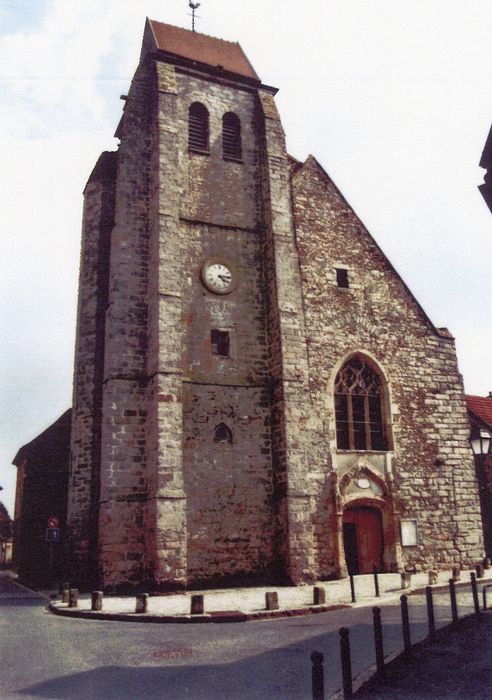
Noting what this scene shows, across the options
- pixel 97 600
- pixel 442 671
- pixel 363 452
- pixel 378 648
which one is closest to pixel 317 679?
pixel 378 648

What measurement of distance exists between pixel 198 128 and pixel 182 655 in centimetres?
1624

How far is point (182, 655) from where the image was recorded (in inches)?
301

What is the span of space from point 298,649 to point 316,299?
12407mm

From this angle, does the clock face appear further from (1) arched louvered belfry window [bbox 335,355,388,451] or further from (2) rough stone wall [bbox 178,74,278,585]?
(1) arched louvered belfry window [bbox 335,355,388,451]

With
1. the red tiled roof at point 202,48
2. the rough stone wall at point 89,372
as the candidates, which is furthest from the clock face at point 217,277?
the red tiled roof at point 202,48

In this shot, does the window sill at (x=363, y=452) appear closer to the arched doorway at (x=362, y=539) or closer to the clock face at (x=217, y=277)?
the arched doorway at (x=362, y=539)

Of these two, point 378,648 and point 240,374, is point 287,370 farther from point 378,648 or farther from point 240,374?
point 378,648

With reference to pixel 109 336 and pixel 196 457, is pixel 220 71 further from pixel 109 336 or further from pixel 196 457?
pixel 196 457

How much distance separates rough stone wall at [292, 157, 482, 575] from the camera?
1808 centimetres

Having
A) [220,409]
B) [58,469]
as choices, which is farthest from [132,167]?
[58,469]

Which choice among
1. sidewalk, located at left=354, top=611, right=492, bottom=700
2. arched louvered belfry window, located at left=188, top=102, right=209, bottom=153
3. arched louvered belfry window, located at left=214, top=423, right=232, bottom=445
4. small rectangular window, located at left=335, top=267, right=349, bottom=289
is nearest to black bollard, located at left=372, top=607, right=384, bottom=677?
sidewalk, located at left=354, top=611, right=492, bottom=700

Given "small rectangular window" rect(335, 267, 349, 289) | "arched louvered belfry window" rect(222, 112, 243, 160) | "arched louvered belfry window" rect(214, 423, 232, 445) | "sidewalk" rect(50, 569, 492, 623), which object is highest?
"arched louvered belfry window" rect(222, 112, 243, 160)

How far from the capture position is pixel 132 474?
15617mm

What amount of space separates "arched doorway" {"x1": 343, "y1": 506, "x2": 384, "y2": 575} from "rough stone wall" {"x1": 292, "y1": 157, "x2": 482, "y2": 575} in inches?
31.1
